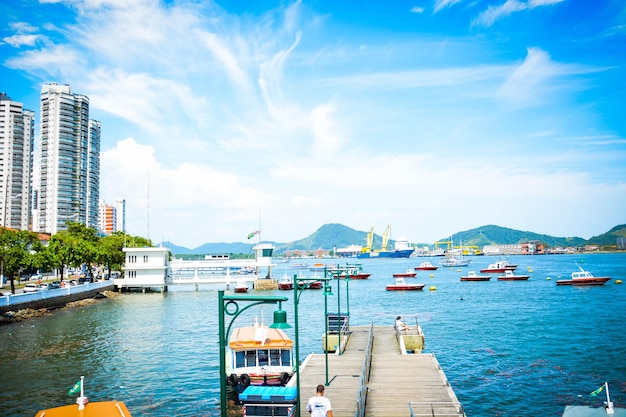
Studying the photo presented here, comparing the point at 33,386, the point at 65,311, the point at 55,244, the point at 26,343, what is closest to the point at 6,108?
the point at 55,244

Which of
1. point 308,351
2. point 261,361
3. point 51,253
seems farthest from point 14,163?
point 261,361

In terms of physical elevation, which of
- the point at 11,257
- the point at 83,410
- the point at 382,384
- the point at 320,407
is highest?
the point at 11,257

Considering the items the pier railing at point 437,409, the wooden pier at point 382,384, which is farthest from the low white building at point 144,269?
the pier railing at point 437,409

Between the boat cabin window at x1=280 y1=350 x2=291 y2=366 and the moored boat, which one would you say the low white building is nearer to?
the moored boat

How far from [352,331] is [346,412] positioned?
63.9 ft

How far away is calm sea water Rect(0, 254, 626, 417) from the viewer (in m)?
A: 27.3

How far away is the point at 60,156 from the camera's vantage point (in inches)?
6919

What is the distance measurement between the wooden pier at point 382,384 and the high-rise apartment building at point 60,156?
165m

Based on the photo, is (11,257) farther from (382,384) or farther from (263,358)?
(382,384)

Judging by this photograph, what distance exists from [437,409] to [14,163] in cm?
19123

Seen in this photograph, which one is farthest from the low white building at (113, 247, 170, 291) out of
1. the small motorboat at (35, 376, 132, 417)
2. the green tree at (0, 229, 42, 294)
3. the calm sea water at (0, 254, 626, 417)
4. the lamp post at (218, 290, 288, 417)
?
the lamp post at (218, 290, 288, 417)

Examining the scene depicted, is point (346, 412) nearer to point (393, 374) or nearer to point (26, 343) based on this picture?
point (393, 374)

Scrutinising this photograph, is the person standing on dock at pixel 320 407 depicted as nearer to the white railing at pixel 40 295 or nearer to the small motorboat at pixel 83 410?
the small motorboat at pixel 83 410

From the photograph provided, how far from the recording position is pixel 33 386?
96.5ft
